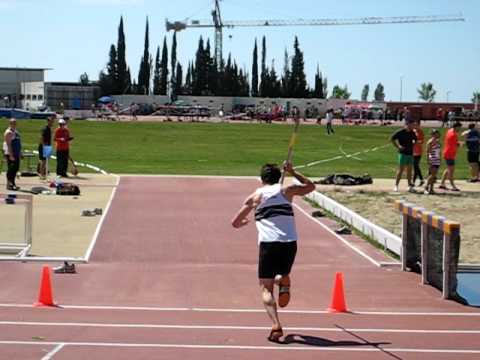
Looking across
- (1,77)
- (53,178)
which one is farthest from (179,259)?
(1,77)

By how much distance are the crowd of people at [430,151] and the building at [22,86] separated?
307 ft

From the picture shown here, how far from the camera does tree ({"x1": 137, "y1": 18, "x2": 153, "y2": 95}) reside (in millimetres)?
129750

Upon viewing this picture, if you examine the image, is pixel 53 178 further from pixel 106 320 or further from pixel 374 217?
pixel 106 320

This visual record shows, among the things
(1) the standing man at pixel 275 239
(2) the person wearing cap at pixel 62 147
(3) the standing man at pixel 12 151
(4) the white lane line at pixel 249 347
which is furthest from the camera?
(2) the person wearing cap at pixel 62 147

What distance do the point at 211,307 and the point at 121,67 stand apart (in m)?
115

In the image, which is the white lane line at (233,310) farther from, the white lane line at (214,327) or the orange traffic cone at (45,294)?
the white lane line at (214,327)

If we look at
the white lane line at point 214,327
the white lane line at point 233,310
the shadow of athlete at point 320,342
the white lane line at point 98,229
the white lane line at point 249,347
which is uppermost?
the white lane line at point 249,347

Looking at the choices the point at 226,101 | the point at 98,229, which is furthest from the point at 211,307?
the point at 226,101

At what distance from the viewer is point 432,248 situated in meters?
13.4

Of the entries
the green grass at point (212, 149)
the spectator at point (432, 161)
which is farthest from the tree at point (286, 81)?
the spectator at point (432, 161)

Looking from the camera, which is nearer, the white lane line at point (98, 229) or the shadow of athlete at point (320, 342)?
the shadow of athlete at point (320, 342)

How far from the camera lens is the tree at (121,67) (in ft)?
408

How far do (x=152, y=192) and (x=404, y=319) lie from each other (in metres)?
14.5

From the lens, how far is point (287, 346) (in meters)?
9.28
